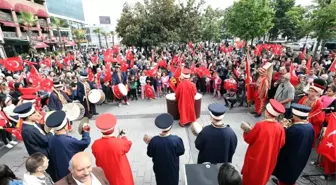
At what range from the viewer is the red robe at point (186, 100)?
6.64 m

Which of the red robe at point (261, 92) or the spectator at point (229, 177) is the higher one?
the spectator at point (229, 177)

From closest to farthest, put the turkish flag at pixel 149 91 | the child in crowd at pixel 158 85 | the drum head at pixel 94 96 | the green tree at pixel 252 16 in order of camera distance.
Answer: the drum head at pixel 94 96, the turkish flag at pixel 149 91, the child in crowd at pixel 158 85, the green tree at pixel 252 16

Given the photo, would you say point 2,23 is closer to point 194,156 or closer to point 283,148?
point 194,156

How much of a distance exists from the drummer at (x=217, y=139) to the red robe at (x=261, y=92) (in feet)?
13.9

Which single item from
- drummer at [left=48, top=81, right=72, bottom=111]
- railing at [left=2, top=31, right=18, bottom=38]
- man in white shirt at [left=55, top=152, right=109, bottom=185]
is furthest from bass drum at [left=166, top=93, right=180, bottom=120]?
railing at [left=2, top=31, right=18, bottom=38]

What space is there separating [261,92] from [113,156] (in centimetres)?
571

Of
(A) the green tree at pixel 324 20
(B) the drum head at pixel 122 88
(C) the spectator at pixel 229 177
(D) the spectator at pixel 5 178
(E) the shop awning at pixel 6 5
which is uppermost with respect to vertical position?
(E) the shop awning at pixel 6 5

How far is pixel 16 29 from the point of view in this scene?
3097cm

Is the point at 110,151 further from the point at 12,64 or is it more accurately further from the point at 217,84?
the point at 12,64

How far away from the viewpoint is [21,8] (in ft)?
103

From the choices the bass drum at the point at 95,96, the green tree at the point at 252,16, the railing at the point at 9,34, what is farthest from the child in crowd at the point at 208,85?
the railing at the point at 9,34

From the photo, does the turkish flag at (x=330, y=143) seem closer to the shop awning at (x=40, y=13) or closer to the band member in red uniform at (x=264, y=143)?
the band member in red uniform at (x=264, y=143)

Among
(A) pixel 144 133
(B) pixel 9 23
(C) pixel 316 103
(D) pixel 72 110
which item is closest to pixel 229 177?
(C) pixel 316 103

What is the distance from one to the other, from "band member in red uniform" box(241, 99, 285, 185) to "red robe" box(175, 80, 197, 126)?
10.3 ft
